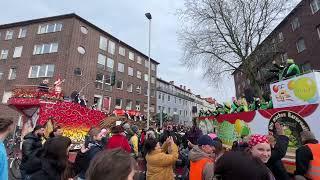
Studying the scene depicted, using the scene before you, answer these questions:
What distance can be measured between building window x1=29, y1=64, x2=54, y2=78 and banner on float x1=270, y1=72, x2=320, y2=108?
2593 cm

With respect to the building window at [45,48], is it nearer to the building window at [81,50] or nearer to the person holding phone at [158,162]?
the building window at [81,50]

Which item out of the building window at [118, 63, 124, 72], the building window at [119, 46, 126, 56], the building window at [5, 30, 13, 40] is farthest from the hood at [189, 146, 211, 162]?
the building window at [5, 30, 13, 40]

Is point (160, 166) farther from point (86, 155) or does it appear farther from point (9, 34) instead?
point (9, 34)

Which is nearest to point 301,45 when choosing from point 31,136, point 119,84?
point 119,84

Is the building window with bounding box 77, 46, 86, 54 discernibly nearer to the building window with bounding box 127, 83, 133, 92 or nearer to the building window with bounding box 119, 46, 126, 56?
the building window with bounding box 119, 46, 126, 56

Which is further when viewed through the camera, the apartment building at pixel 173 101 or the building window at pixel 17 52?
the apartment building at pixel 173 101

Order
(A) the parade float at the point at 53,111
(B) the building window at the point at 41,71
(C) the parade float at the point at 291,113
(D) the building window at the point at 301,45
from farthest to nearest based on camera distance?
(B) the building window at the point at 41,71 < (D) the building window at the point at 301,45 < (A) the parade float at the point at 53,111 < (C) the parade float at the point at 291,113

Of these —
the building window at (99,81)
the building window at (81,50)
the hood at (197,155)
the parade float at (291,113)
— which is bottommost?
the hood at (197,155)

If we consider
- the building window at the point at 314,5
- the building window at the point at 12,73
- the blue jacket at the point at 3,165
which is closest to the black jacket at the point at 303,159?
the blue jacket at the point at 3,165

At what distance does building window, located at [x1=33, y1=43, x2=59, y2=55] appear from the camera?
28.2 m

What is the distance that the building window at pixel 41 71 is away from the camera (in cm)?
2723

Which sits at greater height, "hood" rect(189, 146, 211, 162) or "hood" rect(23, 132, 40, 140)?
"hood" rect(23, 132, 40, 140)

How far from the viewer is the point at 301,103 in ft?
17.1

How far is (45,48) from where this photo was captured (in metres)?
28.8
